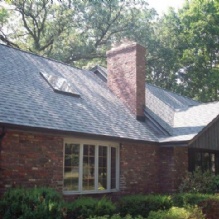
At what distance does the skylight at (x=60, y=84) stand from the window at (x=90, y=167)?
2466mm

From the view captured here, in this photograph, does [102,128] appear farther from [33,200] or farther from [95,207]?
[33,200]

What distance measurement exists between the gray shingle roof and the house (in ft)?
0.14

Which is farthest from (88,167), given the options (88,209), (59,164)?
(88,209)

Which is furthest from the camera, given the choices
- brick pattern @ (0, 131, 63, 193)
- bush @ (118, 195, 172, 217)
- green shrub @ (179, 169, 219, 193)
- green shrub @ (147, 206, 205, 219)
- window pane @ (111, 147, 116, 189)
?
green shrub @ (179, 169, 219, 193)

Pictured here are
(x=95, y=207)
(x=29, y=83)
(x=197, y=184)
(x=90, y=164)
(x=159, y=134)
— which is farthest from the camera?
(x=159, y=134)

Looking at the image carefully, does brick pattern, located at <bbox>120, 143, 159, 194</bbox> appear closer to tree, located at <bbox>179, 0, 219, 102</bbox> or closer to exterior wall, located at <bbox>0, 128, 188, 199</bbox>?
exterior wall, located at <bbox>0, 128, 188, 199</bbox>

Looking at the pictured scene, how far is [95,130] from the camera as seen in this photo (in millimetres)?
11148

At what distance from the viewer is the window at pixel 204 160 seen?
47.9 feet

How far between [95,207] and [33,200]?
155cm

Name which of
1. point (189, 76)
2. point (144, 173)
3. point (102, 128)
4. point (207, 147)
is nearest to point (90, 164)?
point (102, 128)

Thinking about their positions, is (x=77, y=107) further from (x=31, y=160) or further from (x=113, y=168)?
(x=31, y=160)

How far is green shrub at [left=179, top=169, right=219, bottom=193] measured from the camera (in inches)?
511

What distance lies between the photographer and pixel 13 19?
30.2 metres

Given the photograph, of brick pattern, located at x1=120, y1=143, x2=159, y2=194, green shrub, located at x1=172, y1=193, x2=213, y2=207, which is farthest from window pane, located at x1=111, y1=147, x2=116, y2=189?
green shrub, located at x1=172, y1=193, x2=213, y2=207
